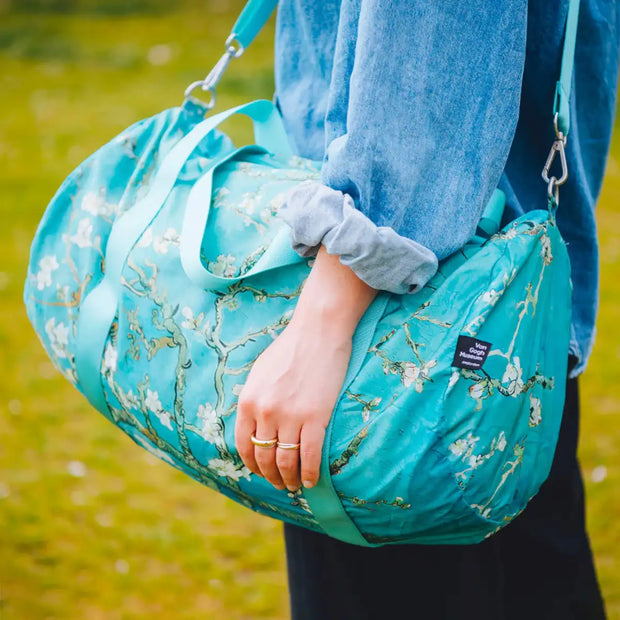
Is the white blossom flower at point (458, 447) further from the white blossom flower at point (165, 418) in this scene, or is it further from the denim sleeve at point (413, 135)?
the white blossom flower at point (165, 418)

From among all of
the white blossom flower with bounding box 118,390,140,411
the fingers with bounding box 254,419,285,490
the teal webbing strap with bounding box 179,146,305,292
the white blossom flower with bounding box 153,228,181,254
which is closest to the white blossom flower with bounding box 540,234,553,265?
the teal webbing strap with bounding box 179,146,305,292

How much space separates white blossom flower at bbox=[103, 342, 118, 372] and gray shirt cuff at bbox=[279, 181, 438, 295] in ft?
1.33

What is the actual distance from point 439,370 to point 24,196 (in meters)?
A: 5.33

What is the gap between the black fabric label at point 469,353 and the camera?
0.94 meters

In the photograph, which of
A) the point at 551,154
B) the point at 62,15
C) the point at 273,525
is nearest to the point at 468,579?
the point at 551,154

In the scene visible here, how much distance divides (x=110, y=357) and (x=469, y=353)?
581 mm

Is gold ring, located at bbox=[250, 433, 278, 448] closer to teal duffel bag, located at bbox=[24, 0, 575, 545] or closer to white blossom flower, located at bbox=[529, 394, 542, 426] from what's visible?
teal duffel bag, located at bbox=[24, 0, 575, 545]

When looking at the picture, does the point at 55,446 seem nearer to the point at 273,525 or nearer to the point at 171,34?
the point at 273,525

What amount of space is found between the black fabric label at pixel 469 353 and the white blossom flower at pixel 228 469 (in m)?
0.35

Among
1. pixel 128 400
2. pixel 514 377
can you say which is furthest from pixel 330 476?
pixel 128 400

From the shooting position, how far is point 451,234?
945mm

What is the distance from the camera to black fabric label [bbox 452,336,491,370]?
0.94 metres

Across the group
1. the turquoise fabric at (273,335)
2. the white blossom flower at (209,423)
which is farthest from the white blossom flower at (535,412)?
the white blossom flower at (209,423)

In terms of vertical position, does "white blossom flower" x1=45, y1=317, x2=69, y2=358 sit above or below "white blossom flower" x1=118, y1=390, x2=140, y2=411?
above
